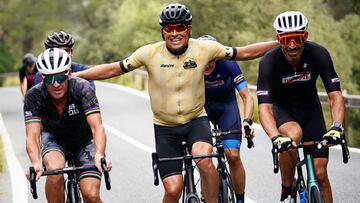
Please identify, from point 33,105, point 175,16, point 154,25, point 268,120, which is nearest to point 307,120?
point 268,120

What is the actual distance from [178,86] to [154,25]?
42.9m

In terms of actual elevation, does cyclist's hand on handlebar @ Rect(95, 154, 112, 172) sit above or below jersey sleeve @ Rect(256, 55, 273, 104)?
below

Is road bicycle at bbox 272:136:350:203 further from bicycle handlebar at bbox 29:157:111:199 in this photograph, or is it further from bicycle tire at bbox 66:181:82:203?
bicycle tire at bbox 66:181:82:203

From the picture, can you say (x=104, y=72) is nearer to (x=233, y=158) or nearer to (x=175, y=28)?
(x=175, y=28)

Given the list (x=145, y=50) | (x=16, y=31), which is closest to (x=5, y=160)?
(x=145, y=50)

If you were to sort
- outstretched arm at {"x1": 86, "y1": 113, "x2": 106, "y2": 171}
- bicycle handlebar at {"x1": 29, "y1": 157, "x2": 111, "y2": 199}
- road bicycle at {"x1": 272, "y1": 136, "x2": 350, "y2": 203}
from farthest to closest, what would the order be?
outstretched arm at {"x1": 86, "y1": 113, "x2": 106, "y2": 171} → road bicycle at {"x1": 272, "y1": 136, "x2": 350, "y2": 203} → bicycle handlebar at {"x1": 29, "y1": 157, "x2": 111, "y2": 199}

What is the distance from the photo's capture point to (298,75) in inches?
298

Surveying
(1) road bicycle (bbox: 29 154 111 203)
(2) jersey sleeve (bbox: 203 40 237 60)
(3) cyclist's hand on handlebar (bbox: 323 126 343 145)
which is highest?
(2) jersey sleeve (bbox: 203 40 237 60)

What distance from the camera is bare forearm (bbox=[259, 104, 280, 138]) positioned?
724 cm

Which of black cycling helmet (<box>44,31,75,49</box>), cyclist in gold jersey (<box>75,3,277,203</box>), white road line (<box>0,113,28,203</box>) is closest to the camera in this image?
cyclist in gold jersey (<box>75,3,277,203</box>)

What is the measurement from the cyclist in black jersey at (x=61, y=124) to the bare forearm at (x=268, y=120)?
147 centimetres

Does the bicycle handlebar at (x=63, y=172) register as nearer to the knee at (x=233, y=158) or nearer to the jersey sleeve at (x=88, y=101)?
the jersey sleeve at (x=88, y=101)

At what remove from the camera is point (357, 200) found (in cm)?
973

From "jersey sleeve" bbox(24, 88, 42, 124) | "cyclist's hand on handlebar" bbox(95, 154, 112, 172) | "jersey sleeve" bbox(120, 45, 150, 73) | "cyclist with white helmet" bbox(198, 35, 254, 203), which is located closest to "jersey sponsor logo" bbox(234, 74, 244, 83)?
"cyclist with white helmet" bbox(198, 35, 254, 203)
